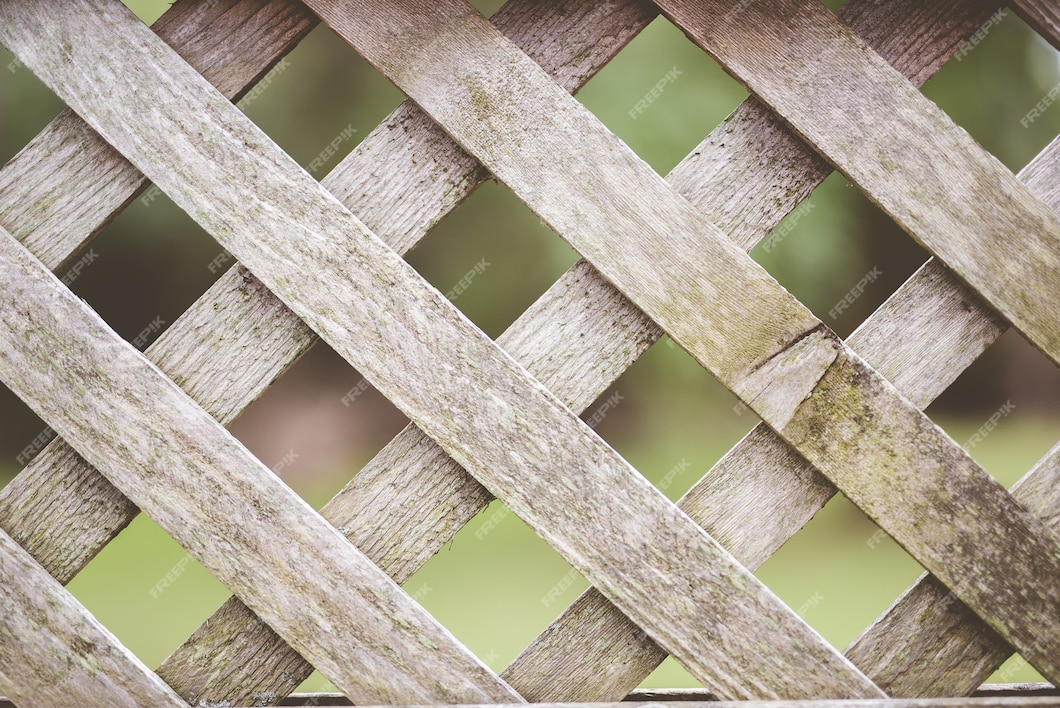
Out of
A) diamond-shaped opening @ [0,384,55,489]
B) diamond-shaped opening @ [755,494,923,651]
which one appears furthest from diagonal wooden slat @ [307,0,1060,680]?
diamond-shaped opening @ [0,384,55,489]

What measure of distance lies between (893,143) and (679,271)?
34 centimetres

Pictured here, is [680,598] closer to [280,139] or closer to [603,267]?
[603,267]

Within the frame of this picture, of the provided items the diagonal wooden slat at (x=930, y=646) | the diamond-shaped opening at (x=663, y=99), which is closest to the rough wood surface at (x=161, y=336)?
the diagonal wooden slat at (x=930, y=646)

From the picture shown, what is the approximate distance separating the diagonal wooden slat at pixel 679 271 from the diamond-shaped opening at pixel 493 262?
2.64 m

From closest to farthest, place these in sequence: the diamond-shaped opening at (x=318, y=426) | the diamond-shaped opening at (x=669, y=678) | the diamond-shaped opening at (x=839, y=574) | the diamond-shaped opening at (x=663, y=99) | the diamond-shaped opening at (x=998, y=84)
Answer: the diamond-shaped opening at (x=669, y=678) → the diamond-shaped opening at (x=839, y=574) → the diamond-shaped opening at (x=663, y=99) → the diamond-shaped opening at (x=318, y=426) → the diamond-shaped opening at (x=998, y=84)

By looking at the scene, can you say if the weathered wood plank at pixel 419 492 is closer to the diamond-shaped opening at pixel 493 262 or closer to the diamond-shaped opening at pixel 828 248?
the diamond-shaped opening at pixel 828 248

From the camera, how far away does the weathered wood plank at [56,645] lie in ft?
3.02

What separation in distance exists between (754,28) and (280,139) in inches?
127

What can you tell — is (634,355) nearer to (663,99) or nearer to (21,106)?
(663,99)

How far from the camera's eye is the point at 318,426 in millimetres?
3535

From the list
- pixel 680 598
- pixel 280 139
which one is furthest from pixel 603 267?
pixel 280 139

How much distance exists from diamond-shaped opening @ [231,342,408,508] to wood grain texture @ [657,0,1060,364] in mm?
2793

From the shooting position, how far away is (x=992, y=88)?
3.67m

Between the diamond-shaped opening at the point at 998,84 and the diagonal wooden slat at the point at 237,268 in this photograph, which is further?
the diamond-shaped opening at the point at 998,84
